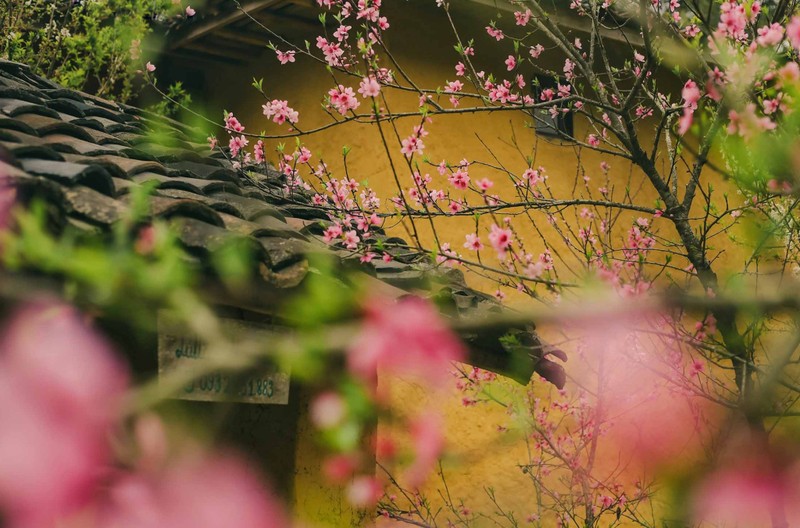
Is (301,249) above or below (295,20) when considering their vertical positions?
below

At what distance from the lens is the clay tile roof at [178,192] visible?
7.32 feet

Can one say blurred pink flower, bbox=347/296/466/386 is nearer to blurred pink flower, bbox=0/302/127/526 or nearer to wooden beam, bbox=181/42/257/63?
blurred pink flower, bbox=0/302/127/526

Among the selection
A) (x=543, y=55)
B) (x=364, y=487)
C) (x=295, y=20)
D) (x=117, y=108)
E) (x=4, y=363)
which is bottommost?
(x=364, y=487)

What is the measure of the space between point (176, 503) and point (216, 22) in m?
6.75

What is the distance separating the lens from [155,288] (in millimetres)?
945

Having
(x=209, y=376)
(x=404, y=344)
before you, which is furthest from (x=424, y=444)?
(x=209, y=376)

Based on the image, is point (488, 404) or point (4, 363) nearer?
point (4, 363)

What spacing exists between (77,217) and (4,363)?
125cm

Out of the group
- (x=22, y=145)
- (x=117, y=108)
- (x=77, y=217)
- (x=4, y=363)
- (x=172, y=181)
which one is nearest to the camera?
(x=4, y=363)

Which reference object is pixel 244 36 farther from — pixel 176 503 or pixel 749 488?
pixel 176 503

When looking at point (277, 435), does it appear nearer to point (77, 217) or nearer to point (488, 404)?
point (77, 217)

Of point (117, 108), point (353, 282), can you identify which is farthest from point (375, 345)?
point (117, 108)

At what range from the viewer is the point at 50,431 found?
2.72 feet

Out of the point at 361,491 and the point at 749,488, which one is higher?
the point at 749,488
